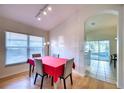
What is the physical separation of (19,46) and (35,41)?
3.48ft

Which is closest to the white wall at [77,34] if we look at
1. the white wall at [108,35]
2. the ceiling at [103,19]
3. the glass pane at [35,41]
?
the ceiling at [103,19]

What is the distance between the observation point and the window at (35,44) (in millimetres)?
5370

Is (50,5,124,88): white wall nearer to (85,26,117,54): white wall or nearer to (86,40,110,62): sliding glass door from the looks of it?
(85,26,117,54): white wall

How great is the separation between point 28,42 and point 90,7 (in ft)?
10.3

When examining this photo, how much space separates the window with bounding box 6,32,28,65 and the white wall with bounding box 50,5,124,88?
1865 mm

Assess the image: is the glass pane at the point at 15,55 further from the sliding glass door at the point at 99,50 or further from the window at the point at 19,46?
the sliding glass door at the point at 99,50

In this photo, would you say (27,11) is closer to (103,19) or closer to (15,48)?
(15,48)

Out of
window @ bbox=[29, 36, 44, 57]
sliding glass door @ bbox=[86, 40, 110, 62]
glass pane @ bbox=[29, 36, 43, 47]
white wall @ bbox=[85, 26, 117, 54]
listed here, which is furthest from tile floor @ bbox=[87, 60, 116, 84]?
sliding glass door @ bbox=[86, 40, 110, 62]

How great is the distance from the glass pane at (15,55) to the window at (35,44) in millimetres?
435

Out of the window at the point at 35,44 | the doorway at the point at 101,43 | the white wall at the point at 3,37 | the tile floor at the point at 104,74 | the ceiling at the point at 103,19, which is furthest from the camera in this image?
the doorway at the point at 101,43

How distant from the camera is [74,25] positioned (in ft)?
16.2

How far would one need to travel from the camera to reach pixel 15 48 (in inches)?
179

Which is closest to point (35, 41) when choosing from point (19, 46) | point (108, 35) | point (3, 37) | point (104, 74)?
point (19, 46)
